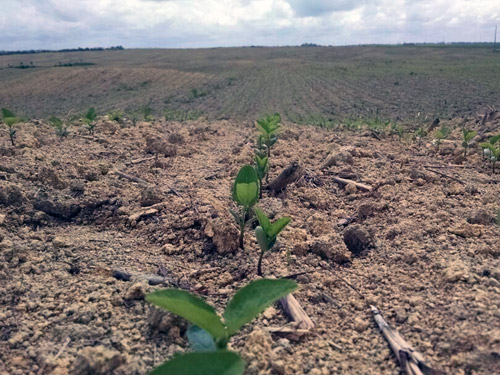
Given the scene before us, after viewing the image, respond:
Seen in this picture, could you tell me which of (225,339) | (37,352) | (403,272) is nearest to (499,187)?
(403,272)

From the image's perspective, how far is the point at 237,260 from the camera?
297 cm

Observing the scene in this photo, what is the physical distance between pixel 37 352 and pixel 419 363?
174cm

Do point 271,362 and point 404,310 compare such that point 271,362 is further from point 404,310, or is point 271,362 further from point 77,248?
point 77,248

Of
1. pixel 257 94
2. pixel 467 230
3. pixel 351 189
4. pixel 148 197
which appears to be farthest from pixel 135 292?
pixel 257 94

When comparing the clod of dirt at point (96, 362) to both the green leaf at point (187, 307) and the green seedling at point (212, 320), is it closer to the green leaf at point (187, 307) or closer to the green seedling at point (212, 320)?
the green seedling at point (212, 320)

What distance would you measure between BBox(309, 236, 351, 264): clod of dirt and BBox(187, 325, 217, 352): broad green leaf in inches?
56.1

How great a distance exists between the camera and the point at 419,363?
192cm

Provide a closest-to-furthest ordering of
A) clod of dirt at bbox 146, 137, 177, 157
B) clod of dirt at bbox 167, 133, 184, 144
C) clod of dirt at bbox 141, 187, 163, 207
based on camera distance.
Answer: clod of dirt at bbox 141, 187, 163, 207 < clod of dirt at bbox 146, 137, 177, 157 < clod of dirt at bbox 167, 133, 184, 144

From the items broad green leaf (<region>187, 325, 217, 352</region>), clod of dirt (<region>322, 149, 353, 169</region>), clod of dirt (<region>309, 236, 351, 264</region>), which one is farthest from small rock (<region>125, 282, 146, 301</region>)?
clod of dirt (<region>322, 149, 353, 169</region>)

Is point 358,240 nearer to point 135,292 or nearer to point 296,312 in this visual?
point 296,312

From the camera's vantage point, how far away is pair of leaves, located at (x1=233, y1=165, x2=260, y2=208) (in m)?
3.02

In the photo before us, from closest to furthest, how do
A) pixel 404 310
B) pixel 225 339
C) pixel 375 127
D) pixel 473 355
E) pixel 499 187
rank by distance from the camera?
pixel 225 339, pixel 473 355, pixel 404 310, pixel 499 187, pixel 375 127

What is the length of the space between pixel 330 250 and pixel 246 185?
2.43 feet

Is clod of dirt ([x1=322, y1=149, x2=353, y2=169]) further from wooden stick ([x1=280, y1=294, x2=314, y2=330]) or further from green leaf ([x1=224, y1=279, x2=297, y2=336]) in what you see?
green leaf ([x1=224, y1=279, x2=297, y2=336])
